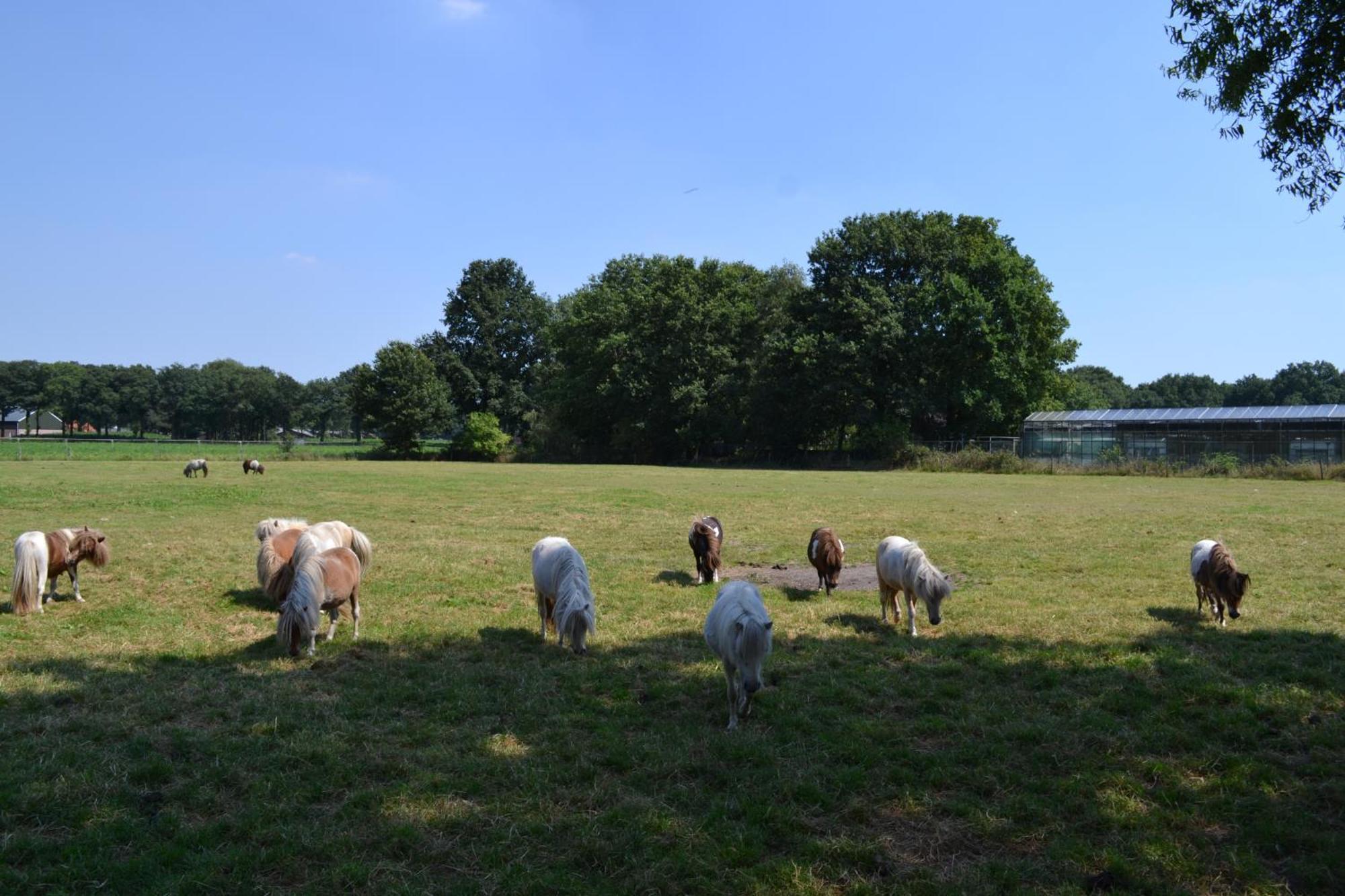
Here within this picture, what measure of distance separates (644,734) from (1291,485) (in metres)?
39.5

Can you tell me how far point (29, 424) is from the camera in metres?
121

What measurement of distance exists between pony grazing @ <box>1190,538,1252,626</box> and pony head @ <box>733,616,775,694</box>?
23.0ft

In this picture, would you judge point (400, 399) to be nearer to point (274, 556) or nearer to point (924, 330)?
point (924, 330)

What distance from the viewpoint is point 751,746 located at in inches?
253

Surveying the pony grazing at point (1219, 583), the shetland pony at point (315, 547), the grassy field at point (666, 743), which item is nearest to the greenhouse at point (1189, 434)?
the grassy field at point (666, 743)

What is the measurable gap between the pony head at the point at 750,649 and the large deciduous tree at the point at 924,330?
4870cm

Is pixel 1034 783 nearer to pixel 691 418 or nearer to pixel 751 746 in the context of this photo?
pixel 751 746

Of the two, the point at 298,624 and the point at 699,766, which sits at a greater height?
the point at 298,624

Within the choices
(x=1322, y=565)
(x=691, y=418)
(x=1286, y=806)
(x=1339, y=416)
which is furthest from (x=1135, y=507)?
(x=691, y=418)

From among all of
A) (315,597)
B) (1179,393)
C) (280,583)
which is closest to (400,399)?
(280,583)

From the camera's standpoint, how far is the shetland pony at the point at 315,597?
352 inches

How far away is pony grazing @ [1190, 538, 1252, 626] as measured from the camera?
10305 mm

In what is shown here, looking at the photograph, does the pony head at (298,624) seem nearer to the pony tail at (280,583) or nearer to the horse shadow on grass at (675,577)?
the pony tail at (280,583)

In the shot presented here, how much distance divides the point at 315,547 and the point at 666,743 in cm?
631
